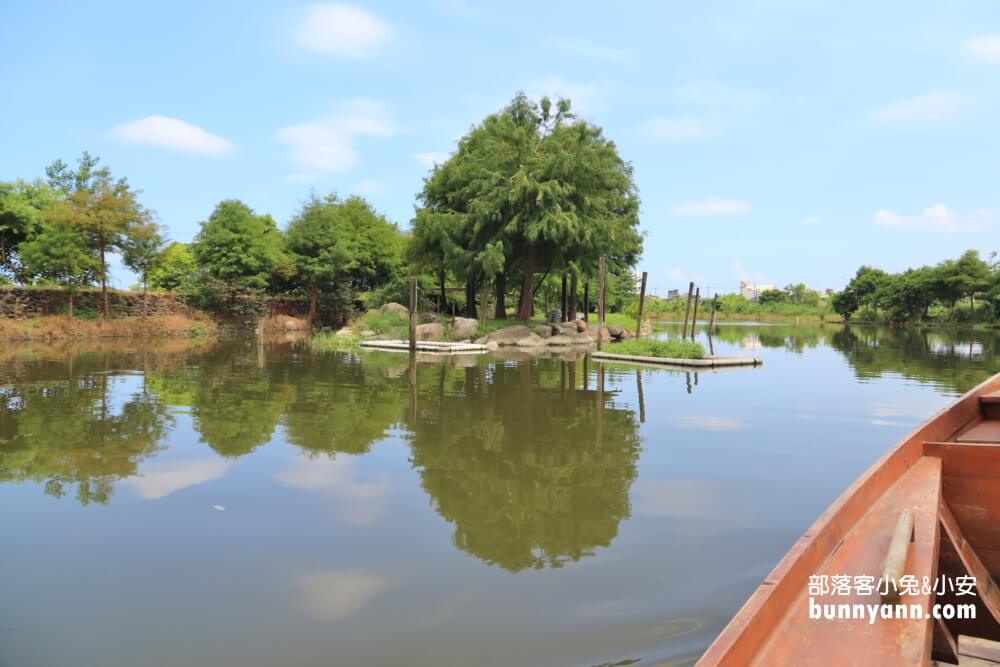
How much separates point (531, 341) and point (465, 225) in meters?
5.74

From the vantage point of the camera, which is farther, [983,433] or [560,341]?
[560,341]

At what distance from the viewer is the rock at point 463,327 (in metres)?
26.6

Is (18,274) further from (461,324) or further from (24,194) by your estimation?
(461,324)

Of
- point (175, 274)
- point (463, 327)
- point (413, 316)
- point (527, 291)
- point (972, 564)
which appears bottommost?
point (972, 564)

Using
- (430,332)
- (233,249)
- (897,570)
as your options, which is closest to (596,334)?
(430,332)

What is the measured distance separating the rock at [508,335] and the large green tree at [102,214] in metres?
15.7

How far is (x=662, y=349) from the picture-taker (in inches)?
724

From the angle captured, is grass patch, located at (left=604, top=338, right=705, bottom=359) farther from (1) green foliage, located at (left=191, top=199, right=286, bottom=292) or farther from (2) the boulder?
(1) green foliage, located at (left=191, top=199, right=286, bottom=292)

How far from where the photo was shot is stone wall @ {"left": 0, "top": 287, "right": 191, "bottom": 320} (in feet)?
88.9

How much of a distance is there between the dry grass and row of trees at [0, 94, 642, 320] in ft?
3.93

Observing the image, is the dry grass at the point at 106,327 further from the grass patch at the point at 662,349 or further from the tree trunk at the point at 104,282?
the grass patch at the point at 662,349

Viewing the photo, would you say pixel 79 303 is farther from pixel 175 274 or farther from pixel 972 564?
pixel 972 564

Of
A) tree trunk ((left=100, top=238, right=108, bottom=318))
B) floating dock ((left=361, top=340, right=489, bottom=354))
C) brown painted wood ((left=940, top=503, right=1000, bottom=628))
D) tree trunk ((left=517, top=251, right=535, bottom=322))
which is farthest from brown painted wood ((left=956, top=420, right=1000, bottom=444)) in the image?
tree trunk ((left=100, top=238, right=108, bottom=318))

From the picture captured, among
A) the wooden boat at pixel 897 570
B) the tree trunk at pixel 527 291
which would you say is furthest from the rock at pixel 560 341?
the wooden boat at pixel 897 570
